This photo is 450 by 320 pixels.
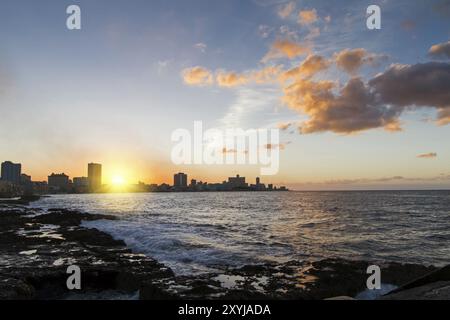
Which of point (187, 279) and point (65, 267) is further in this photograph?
point (65, 267)

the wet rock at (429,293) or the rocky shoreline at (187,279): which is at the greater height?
the wet rock at (429,293)

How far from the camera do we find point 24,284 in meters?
11.4

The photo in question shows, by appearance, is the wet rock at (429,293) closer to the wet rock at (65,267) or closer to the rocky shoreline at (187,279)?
the rocky shoreline at (187,279)

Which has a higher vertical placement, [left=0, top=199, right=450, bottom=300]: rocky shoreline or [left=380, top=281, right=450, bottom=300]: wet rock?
[left=380, top=281, right=450, bottom=300]: wet rock

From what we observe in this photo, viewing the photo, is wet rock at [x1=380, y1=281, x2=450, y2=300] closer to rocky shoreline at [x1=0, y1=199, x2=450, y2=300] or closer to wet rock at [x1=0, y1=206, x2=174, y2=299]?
rocky shoreline at [x1=0, y1=199, x2=450, y2=300]

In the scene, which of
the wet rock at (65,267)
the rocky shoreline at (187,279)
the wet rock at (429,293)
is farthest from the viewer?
the wet rock at (65,267)

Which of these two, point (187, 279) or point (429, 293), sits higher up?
point (429, 293)

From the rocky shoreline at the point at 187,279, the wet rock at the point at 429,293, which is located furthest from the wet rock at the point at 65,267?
the wet rock at the point at 429,293

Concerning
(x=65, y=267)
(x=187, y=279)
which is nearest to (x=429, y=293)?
(x=187, y=279)

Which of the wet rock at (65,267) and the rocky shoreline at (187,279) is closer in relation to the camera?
the rocky shoreline at (187,279)

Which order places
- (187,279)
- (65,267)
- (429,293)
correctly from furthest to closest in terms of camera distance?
(65,267), (187,279), (429,293)

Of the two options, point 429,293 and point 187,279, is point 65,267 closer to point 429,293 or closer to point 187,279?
point 187,279

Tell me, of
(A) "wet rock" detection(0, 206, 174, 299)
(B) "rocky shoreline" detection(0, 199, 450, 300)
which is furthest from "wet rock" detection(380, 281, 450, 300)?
(A) "wet rock" detection(0, 206, 174, 299)
